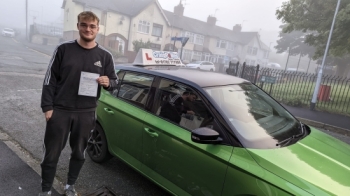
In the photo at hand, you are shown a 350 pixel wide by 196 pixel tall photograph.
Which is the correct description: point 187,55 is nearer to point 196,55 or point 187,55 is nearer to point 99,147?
point 196,55

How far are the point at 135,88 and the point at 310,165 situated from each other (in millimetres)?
2090

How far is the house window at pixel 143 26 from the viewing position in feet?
104

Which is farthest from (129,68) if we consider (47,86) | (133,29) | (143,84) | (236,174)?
(133,29)

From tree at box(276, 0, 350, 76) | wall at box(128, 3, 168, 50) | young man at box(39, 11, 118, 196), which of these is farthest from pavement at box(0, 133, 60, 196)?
wall at box(128, 3, 168, 50)

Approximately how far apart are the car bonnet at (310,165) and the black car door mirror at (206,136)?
0.30 meters

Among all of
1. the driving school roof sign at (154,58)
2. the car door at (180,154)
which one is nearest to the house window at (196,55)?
the driving school roof sign at (154,58)

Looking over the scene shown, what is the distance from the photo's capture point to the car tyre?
127 inches

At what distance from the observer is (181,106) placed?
8.25 ft

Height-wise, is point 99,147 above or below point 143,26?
below

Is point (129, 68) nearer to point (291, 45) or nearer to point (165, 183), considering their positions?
point (165, 183)

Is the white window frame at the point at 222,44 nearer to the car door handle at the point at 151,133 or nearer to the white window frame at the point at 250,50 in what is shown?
the white window frame at the point at 250,50

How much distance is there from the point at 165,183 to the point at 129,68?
166 centimetres

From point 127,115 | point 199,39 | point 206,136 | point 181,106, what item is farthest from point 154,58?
point 199,39

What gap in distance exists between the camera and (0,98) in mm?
6051
